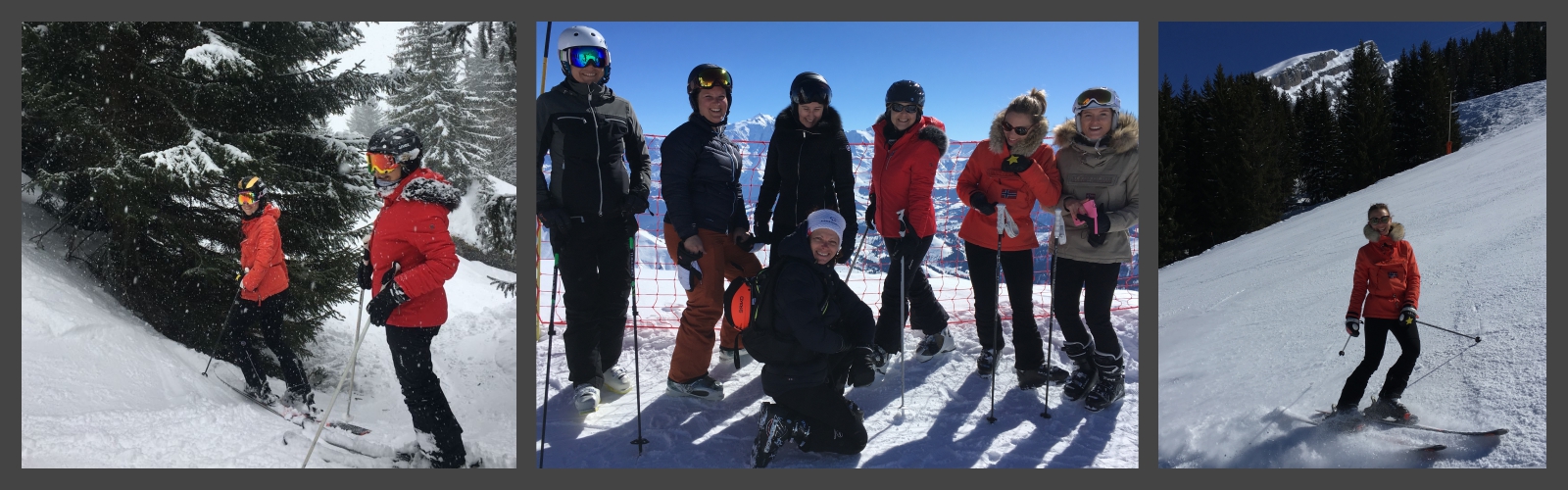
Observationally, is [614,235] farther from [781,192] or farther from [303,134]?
[303,134]

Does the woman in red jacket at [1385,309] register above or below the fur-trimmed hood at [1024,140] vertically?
below

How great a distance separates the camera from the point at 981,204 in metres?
3.44

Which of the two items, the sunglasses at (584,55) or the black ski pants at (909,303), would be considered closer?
the sunglasses at (584,55)

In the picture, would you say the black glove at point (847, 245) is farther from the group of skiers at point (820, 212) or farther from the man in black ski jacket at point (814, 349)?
the man in black ski jacket at point (814, 349)

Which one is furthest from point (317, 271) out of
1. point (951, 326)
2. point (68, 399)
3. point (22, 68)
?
point (951, 326)

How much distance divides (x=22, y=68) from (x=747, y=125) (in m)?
3.56

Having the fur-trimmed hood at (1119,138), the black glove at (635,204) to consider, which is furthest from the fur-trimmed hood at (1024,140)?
the black glove at (635,204)

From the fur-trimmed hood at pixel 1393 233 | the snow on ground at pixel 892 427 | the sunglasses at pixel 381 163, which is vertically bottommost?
the snow on ground at pixel 892 427

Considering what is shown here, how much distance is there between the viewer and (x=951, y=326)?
4.66 metres

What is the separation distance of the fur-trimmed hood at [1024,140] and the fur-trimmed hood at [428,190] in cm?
233

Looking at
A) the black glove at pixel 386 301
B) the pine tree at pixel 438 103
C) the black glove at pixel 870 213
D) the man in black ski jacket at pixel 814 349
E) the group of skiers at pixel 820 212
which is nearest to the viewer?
the black glove at pixel 386 301

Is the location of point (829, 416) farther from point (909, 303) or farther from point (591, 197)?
point (591, 197)

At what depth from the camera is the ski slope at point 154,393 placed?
335 centimetres

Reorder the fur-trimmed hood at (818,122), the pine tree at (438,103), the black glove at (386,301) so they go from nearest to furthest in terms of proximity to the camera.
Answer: the black glove at (386,301) < the fur-trimmed hood at (818,122) < the pine tree at (438,103)
